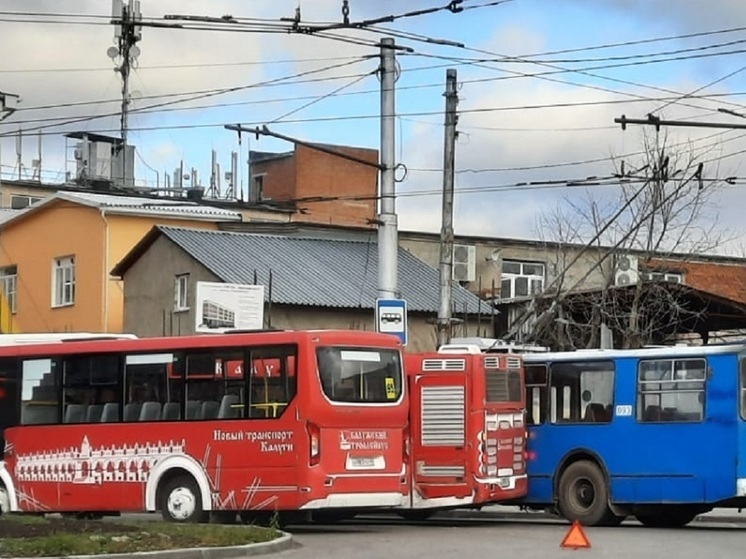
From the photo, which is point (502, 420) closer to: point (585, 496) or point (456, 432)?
point (456, 432)

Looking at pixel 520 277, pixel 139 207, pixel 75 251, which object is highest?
pixel 139 207

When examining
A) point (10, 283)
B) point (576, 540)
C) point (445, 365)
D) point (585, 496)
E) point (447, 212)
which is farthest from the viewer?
point (10, 283)

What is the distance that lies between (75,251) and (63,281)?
1484mm

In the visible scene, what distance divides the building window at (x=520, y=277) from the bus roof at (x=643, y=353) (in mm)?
32487

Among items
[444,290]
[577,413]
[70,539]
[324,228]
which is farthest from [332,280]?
[70,539]

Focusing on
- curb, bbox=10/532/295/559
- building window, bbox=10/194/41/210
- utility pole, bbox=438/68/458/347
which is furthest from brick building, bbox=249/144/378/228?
curb, bbox=10/532/295/559

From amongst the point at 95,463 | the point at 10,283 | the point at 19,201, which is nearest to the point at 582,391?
the point at 95,463

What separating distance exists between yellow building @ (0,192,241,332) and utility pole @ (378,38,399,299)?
24.9 meters

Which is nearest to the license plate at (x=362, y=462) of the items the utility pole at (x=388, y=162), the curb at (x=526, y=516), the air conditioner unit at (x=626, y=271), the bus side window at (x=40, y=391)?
the utility pole at (x=388, y=162)

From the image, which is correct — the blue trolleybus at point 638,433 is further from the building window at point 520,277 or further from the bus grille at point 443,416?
the building window at point 520,277

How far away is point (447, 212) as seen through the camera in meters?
29.8

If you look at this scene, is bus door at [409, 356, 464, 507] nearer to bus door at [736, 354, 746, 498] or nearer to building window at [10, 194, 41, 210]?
bus door at [736, 354, 746, 498]

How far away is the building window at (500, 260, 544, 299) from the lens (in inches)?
2250

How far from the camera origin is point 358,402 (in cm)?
2078
